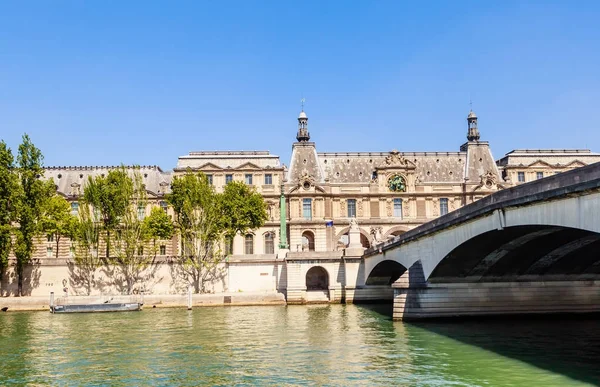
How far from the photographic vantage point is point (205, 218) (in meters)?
74.0

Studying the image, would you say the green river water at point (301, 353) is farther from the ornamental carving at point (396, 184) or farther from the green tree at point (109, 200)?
the ornamental carving at point (396, 184)

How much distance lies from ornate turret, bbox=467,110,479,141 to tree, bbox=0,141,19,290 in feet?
214

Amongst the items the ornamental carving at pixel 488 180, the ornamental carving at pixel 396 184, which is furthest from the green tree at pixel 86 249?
the ornamental carving at pixel 488 180

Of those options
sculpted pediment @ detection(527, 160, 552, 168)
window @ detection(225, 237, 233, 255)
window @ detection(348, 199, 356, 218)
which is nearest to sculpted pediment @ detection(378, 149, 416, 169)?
window @ detection(348, 199, 356, 218)

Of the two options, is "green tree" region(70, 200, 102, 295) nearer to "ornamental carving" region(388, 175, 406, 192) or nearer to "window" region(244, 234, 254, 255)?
"window" region(244, 234, 254, 255)

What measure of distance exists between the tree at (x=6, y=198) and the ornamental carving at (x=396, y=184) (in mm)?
49567

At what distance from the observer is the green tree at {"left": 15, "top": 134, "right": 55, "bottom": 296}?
69000 millimetres

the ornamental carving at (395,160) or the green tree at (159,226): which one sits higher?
the ornamental carving at (395,160)

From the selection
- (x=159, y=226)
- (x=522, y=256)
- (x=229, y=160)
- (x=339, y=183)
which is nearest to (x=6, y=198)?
(x=159, y=226)

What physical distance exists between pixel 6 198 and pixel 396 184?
51.5 meters

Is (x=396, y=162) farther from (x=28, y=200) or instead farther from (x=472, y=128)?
(x=28, y=200)

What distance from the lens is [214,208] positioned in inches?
2940

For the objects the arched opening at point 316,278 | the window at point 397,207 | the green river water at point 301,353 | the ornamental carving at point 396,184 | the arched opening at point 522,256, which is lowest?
the green river water at point 301,353

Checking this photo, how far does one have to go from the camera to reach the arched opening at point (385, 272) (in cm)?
5997
